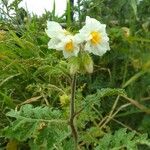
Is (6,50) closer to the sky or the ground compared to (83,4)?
closer to the ground

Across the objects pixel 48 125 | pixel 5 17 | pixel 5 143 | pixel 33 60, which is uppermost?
pixel 5 17

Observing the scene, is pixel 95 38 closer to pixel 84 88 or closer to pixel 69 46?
pixel 69 46

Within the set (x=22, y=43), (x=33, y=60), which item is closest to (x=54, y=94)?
(x=33, y=60)

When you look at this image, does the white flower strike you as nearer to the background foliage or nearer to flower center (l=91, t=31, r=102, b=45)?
flower center (l=91, t=31, r=102, b=45)

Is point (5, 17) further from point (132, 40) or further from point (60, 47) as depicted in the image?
point (60, 47)

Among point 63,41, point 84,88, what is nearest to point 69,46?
point 63,41

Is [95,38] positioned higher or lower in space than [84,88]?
higher

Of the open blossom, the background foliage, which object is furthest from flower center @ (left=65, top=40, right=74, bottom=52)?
the background foliage
